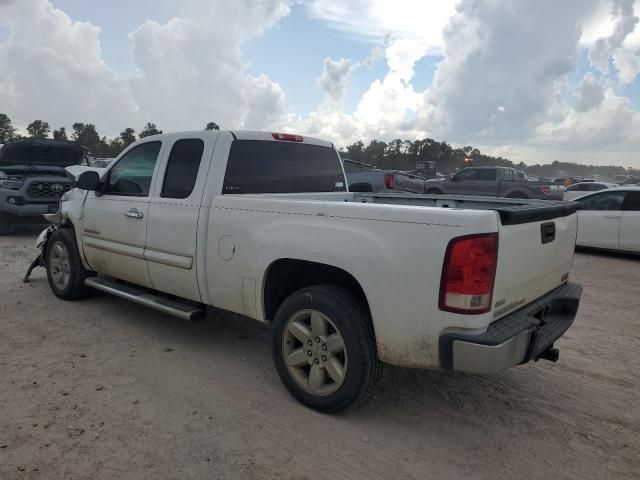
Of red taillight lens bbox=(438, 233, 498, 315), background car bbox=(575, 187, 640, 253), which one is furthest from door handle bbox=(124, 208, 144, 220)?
background car bbox=(575, 187, 640, 253)

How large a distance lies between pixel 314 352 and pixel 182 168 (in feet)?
6.67

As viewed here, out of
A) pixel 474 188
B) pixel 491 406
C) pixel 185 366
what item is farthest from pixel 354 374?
pixel 474 188

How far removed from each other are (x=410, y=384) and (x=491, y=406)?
594 mm

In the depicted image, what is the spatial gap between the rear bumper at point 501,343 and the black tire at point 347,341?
0.48 m

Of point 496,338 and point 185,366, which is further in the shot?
point 185,366

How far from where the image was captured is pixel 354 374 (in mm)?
2943

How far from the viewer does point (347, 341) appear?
9.66 feet

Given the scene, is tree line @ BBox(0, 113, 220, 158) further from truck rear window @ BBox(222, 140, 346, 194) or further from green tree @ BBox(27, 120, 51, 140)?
truck rear window @ BBox(222, 140, 346, 194)

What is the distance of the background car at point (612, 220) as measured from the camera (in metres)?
9.56

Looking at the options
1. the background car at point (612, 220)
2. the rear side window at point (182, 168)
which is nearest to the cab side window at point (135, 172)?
the rear side window at point (182, 168)

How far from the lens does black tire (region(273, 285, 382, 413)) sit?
2.91 meters

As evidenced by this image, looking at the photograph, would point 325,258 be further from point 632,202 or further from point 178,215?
point 632,202

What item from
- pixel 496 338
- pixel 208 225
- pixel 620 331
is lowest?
pixel 620 331

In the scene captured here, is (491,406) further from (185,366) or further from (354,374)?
(185,366)
